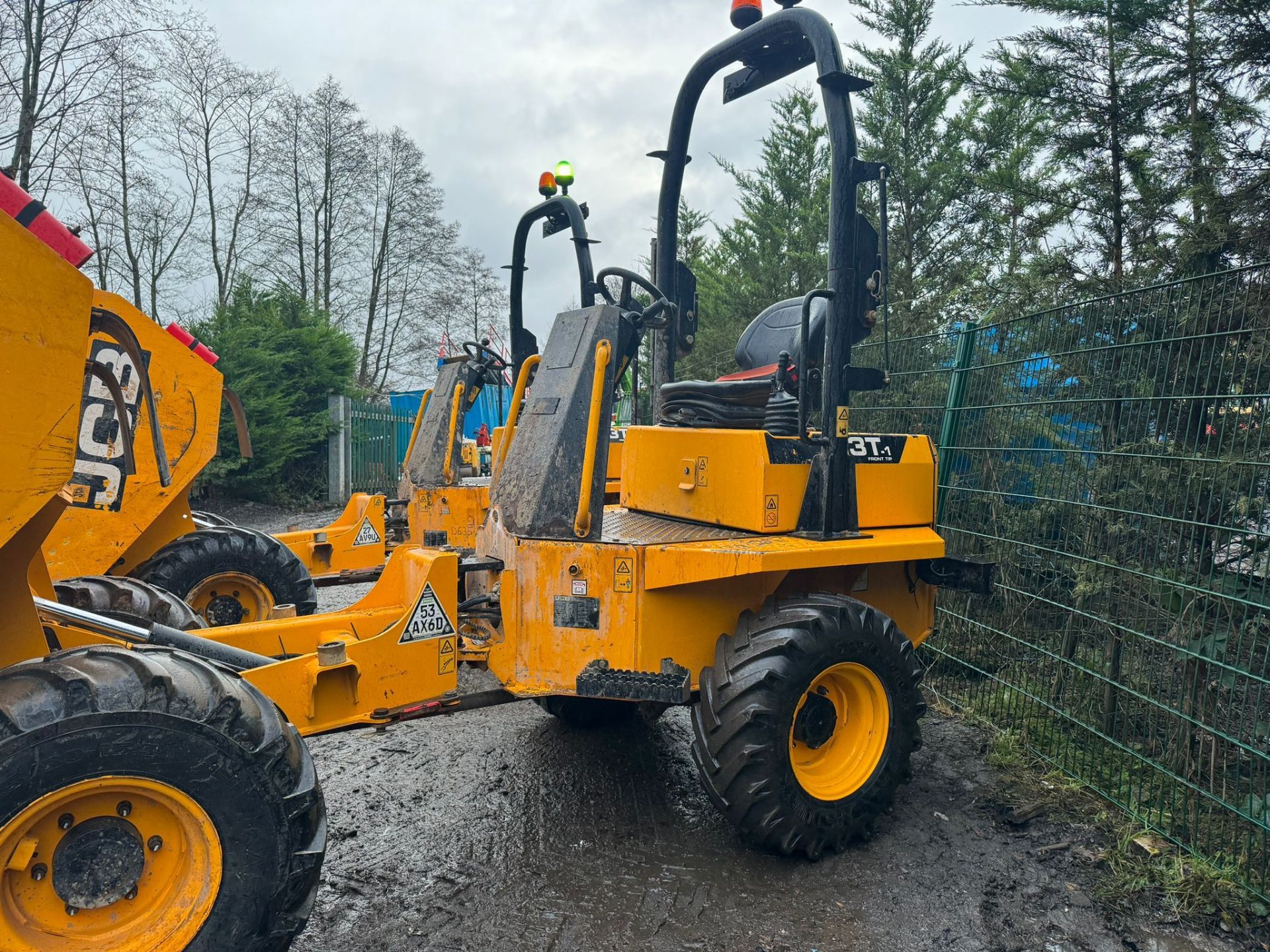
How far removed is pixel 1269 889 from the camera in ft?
10.8

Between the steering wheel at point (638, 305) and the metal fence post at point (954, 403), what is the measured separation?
2527 mm

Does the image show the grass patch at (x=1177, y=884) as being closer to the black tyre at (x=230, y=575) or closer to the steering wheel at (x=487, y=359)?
the black tyre at (x=230, y=575)

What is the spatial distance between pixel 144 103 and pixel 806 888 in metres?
17.5

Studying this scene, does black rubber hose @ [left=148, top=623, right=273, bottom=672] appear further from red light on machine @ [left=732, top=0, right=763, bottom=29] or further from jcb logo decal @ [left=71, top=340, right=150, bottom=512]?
red light on machine @ [left=732, top=0, right=763, bottom=29]

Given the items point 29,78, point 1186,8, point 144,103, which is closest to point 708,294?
point 144,103

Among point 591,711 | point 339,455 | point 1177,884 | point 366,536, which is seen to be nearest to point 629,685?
point 591,711

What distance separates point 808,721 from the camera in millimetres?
3818

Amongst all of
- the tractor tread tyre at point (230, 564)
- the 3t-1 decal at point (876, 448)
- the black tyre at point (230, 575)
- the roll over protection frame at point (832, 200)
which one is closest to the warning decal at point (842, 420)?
the roll over protection frame at point (832, 200)

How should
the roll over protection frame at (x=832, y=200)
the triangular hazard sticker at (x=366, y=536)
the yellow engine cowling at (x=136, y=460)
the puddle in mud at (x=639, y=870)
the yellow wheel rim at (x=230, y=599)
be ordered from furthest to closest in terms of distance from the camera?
the triangular hazard sticker at (x=366, y=536) < the yellow wheel rim at (x=230, y=599) < the yellow engine cowling at (x=136, y=460) < the roll over protection frame at (x=832, y=200) < the puddle in mud at (x=639, y=870)

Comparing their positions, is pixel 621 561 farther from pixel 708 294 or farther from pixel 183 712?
pixel 708 294

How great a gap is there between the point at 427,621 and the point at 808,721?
1682 millimetres

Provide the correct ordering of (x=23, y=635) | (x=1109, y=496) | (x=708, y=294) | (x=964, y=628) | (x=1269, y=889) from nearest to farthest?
(x=23, y=635), (x=1269, y=889), (x=1109, y=496), (x=964, y=628), (x=708, y=294)

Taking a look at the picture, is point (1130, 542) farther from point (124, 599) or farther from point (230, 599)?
point (230, 599)

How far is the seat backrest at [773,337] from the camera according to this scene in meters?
4.91
